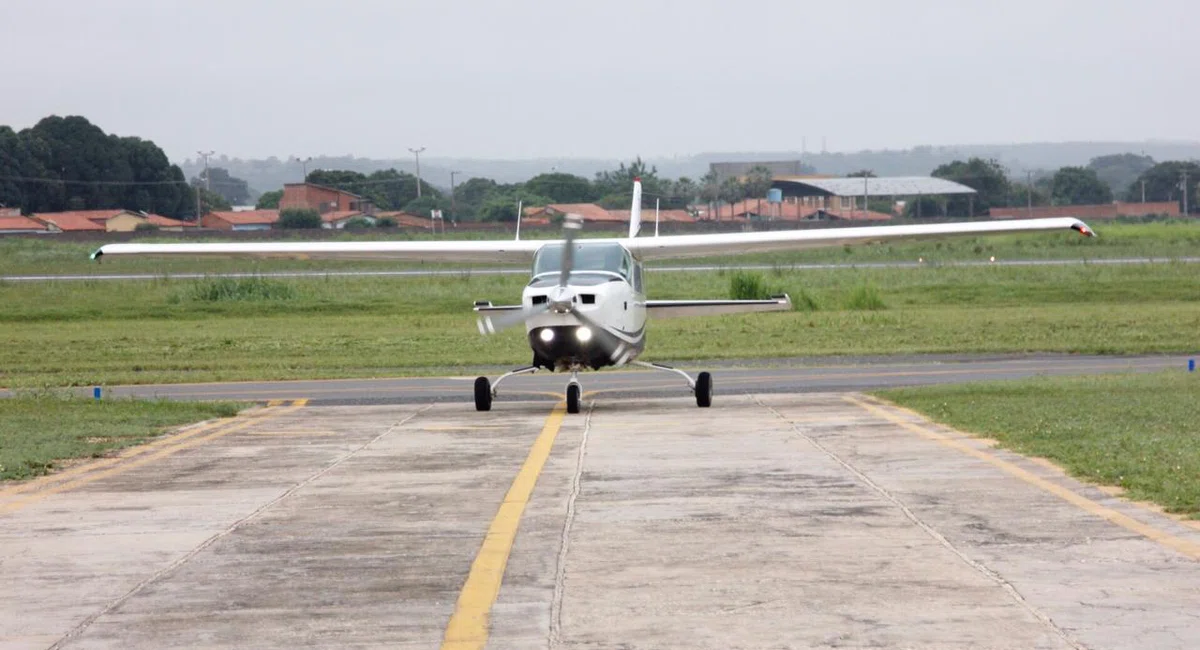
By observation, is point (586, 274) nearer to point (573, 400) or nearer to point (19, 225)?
point (573, 400)

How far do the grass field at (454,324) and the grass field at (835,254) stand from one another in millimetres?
12958

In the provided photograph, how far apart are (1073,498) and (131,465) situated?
26.0 feet

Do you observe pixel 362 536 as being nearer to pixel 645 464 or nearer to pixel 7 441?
pixel 645 464

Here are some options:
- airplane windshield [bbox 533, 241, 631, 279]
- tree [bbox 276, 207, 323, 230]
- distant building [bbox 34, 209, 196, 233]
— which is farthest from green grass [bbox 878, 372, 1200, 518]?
distant building [bbox 34, 209, 196, 233]

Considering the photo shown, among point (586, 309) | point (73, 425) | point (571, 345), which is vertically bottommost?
point (73, 425)

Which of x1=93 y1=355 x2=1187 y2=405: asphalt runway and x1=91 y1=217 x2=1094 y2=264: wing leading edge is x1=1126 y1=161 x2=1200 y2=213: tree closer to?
x1=93 y1=355 x2=1187 y2=405: asphalt runway

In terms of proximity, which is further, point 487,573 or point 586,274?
point 586,274

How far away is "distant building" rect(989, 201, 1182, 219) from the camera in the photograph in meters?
120

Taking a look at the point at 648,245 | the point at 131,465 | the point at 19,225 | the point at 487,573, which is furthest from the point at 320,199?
the point at 487,573

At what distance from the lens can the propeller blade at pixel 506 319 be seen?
17.6 metres

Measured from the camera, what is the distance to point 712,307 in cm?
2020

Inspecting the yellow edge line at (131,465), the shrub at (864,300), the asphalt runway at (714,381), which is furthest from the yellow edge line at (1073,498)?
the shrub at (864,300)

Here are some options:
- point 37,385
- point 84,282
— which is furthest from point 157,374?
point 84,282

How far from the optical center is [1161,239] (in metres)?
77.9
